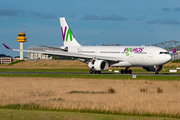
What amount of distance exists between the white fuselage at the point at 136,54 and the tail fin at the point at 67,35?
685 centimetres

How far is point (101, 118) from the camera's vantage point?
45.8ft

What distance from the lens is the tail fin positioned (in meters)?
61.2

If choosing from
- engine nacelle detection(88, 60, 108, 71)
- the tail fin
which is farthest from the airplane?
the tail fin

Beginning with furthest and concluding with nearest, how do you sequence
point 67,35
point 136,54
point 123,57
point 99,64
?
point 67,35, point 123,57, point 99,64, point 136,54

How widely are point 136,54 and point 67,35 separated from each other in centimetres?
1858

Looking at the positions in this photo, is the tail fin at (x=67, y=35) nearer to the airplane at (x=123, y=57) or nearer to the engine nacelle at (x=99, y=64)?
the airplane at (x=123, y=57)

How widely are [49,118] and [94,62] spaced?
3707 cm

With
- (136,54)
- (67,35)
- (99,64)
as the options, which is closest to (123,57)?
(136,54)

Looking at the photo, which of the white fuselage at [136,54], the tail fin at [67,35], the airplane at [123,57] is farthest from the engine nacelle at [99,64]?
the tail fin at [67,35]

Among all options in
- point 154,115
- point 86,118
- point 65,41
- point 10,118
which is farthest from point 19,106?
point 65,41

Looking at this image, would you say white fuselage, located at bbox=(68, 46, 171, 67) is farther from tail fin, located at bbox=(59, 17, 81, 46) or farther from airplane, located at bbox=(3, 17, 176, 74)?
tail fin, located at bbox=(59, 17, 81, 46)

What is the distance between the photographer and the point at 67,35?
61.8 m

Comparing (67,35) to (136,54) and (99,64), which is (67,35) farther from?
(136,54)

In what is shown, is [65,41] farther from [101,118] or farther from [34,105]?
[101,118]
